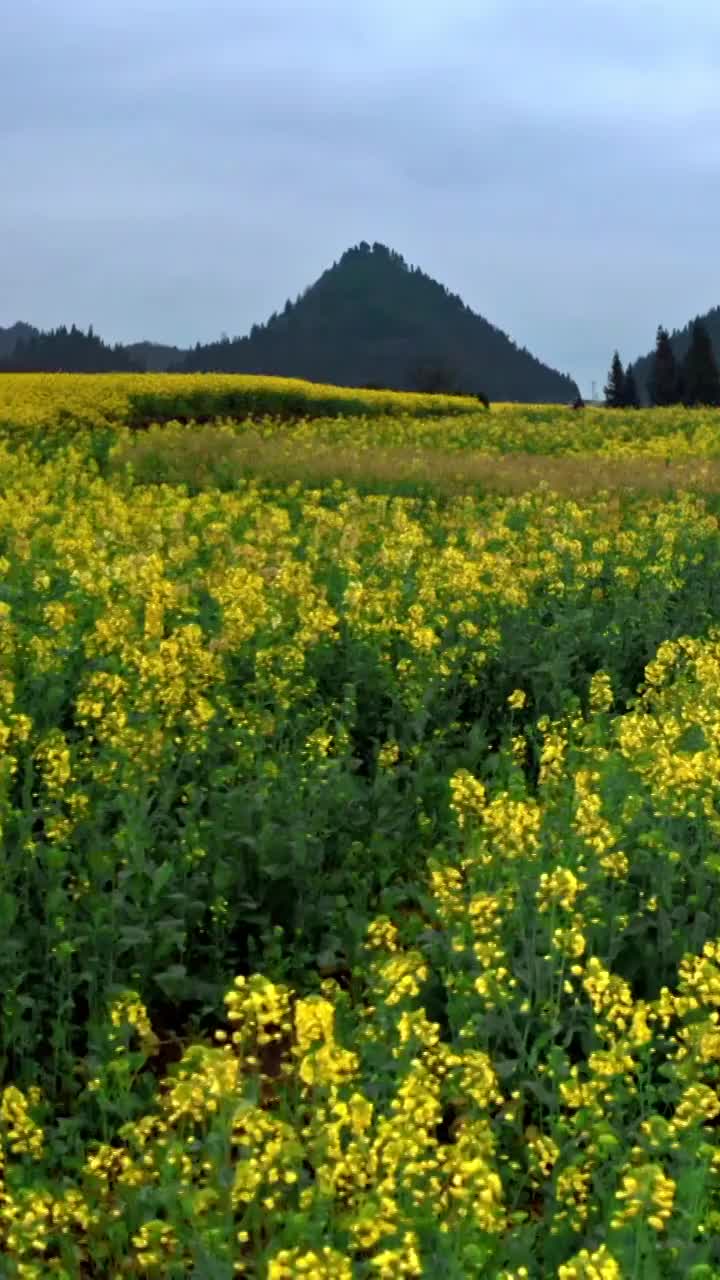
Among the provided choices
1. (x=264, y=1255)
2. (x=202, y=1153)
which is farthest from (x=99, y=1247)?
(x=264, y=1255)

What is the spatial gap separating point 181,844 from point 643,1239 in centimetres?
325

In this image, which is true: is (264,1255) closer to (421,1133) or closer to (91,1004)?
(421,1133)

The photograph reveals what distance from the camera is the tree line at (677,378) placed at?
79562 mm

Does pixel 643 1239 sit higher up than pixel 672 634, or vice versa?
pixel 672 634

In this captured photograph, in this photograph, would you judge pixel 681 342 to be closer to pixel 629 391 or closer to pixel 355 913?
pixel 629 391

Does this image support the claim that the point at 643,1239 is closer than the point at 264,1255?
Yes

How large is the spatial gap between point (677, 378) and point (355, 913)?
3153 inches

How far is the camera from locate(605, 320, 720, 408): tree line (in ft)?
261

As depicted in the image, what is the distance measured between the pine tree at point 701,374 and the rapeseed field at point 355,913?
70.3 meters

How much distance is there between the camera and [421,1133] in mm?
3133

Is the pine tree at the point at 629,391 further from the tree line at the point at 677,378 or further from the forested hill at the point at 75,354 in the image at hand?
the forested hill at the point at 75,354

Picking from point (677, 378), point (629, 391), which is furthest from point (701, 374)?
point (629, 391)

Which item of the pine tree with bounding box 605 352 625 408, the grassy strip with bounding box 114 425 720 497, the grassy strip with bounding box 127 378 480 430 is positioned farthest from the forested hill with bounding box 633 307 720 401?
the grassy strip with bounding box 114 425 720 497

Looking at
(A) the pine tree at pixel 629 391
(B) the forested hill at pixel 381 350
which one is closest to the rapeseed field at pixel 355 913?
(A) the pine tree at pixel 629 391
